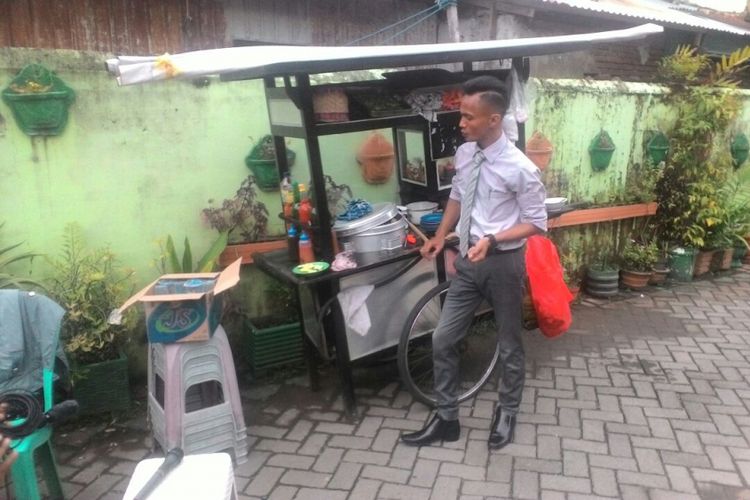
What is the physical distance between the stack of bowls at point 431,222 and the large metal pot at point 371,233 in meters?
0.33

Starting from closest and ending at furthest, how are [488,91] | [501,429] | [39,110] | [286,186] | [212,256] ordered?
[488,91] → [501,429] → [39,110] → [286,186] → [212,256]

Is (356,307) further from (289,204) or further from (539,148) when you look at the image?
(539,148)

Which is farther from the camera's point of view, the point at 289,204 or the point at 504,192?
the point at 289,204

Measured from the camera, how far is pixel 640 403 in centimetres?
390

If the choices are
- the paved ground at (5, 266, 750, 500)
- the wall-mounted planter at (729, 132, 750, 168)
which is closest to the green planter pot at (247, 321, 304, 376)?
the paved ground at (5, 266, 750, 500)

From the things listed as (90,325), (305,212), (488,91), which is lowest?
(90,325)

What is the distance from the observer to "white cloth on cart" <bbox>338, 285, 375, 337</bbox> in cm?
359

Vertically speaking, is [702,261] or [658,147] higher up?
[658,147]

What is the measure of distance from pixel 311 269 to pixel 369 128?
0.94 m

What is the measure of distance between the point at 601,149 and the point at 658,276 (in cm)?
161

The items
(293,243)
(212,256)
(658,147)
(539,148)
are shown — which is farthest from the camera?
(658,147)

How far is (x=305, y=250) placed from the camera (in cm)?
364

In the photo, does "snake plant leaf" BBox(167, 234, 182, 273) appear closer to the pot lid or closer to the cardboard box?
the cardboard box

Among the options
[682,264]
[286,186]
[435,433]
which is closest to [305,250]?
[286,186]
